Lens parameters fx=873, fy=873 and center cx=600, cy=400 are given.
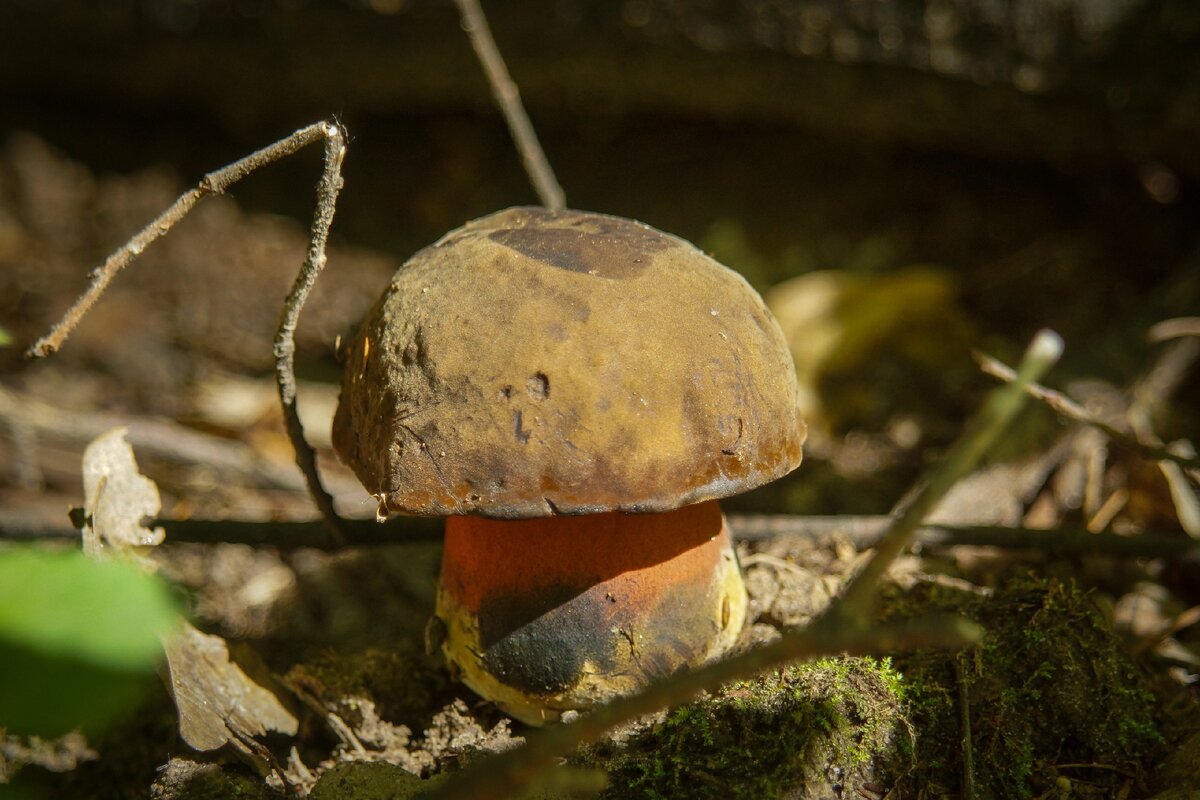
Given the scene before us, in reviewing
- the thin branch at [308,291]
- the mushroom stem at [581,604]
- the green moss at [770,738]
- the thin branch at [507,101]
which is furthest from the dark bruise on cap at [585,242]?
the green moss at [770,738]

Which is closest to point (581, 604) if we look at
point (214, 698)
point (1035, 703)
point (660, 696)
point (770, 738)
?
point (770, 738)

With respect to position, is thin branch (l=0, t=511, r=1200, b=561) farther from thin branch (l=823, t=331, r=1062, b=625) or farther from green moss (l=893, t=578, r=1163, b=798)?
thin branch (l=823, t=331, r=1062, b=625)

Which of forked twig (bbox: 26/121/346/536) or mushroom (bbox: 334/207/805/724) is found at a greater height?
forked twig (bbox: 26/121/346/536)

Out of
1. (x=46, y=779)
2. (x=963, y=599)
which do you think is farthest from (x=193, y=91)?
(x=963, y=599)

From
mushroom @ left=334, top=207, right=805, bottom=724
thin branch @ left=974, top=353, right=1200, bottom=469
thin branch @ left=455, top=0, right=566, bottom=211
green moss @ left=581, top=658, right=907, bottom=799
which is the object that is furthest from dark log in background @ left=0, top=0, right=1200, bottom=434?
mushroom @ left=334, top=207, right=805, bottom=724

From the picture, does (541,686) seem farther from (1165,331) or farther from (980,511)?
(1165,331)

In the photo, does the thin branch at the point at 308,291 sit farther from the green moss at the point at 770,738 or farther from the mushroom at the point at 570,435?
the green moss at the point at 770,738
